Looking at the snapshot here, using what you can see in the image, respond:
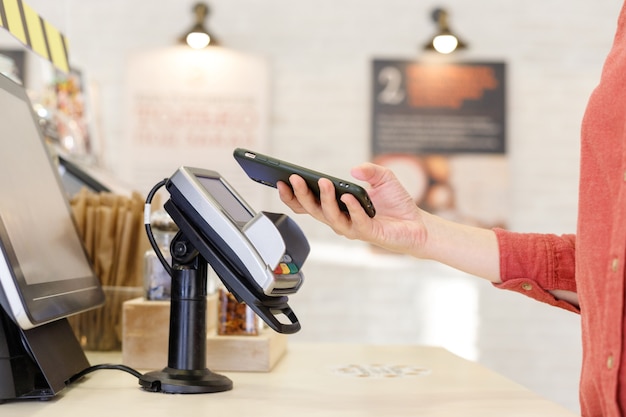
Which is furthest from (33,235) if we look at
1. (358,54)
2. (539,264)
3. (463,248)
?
(358,54)

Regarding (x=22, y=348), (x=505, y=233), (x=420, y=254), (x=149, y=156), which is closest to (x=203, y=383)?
(x=22, y=348)

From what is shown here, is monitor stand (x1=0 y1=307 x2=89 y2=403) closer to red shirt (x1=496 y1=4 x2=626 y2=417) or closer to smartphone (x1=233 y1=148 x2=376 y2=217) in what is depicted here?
smartphone (x1=233 y1=148 x2=376 y2=217)

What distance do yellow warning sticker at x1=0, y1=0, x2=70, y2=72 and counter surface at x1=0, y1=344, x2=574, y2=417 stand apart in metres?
0.64

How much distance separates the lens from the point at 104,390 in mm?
1124

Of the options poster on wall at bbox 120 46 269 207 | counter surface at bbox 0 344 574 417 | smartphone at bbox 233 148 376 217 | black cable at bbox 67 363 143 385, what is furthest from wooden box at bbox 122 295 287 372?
poster on wall at bbox 120 46 269 207

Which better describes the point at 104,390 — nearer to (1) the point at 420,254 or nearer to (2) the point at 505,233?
(1) the point at 420,254

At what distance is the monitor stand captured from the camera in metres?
0.99

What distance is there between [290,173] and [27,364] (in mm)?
452

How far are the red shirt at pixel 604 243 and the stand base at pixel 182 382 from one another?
529 millimetres

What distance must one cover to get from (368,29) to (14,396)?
3.58 m

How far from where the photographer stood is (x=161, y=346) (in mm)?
1352

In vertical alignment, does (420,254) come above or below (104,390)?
above

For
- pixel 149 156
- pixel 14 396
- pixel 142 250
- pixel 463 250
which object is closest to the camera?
pixel 14 396

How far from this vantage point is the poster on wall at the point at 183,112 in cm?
416
